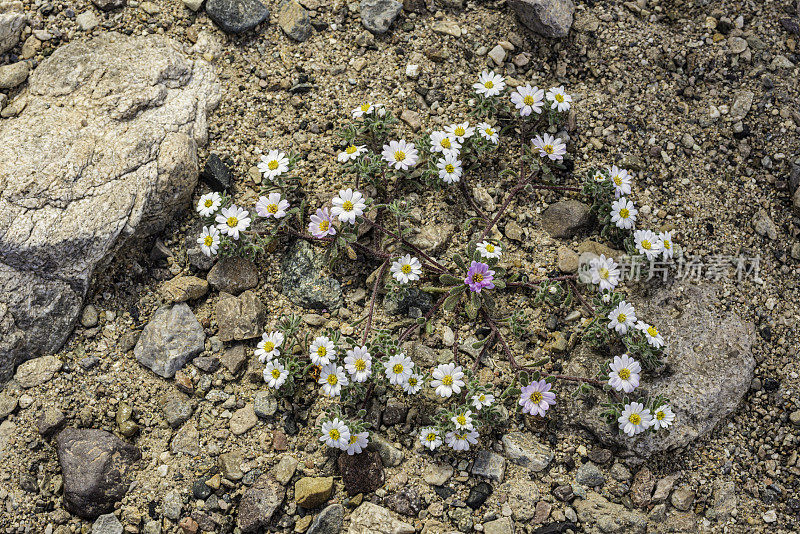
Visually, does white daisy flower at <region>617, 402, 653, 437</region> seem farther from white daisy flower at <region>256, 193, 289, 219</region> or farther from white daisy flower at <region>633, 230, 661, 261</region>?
white daisy flower at <region>256, 193, 289, 219</region>

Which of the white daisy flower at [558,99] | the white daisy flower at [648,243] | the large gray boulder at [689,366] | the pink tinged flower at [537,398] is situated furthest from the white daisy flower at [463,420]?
the white daisy flower at [558,99]

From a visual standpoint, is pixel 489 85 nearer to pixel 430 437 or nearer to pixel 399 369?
pixel 399 369

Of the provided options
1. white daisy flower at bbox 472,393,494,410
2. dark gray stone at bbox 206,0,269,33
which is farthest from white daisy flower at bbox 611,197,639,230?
dark gray stone at bbox 206,0,269,33

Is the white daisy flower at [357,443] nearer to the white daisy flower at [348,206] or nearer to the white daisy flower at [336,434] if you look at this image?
the white daisy flower at [336,434]

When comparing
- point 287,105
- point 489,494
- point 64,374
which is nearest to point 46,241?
point 64,374

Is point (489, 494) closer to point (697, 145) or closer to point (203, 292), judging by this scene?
point (203, 292)

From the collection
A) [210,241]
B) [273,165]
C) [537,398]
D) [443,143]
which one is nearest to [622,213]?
[443,143]
